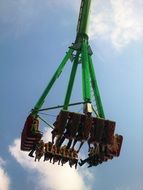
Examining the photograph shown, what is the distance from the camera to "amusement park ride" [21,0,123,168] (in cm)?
3497

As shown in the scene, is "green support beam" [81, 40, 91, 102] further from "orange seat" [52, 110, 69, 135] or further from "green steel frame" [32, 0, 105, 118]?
"orange seat" [52, 110, 69, 135]

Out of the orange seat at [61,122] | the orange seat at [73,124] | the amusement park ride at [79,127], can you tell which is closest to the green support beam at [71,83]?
the amusement park ride at [79,127]

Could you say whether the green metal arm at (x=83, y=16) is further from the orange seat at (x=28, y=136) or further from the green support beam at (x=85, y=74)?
the orange seat at (x=28, y=136)

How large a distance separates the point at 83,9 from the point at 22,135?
15364mm

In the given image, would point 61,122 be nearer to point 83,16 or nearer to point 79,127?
point 79,127

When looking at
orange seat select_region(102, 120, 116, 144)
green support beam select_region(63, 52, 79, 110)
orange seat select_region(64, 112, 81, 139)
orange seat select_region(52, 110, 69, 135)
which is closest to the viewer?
orange seat select_region(52, 110, 69, 135)

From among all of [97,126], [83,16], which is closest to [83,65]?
[83,16]

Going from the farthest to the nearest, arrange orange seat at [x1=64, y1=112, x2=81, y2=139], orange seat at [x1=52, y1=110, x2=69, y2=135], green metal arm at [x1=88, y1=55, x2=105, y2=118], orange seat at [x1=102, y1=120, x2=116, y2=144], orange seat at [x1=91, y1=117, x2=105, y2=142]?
green metal arm at [x1=88, y1=55, x2=105, y2=118] < orange seat at [x1=102, y1=120, x2=116, y2=144] < orange seat at [x1=91, y1=117, x2=105, y2=142] < orange seat at [x1=64, y1=112, x2=81, y2=139] < orange seat at [x1=52, y1=110, x2=69, y2=135]

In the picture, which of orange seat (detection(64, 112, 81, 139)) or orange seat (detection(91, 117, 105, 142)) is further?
orange seat (detection(91, 117, 105, 142))

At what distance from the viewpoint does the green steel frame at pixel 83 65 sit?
1582 inches

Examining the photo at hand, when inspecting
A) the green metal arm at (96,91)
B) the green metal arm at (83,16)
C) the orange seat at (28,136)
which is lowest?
the orange seat at (28,136)

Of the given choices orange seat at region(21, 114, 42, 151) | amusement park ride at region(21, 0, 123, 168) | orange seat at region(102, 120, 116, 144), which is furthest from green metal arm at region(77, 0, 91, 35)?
orange seat at region(102, 120, 116, 144)

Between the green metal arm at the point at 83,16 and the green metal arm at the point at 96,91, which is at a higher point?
the green metal arm at the point at 83,16

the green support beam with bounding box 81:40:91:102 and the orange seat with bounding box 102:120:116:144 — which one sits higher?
the green support beam with bounding box 81:40:91:102
